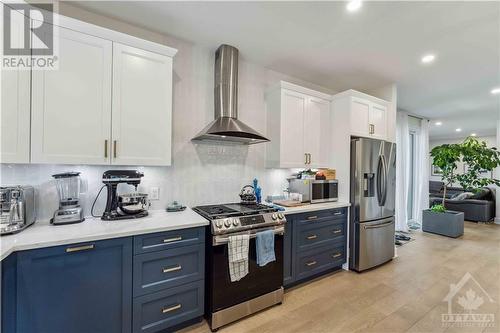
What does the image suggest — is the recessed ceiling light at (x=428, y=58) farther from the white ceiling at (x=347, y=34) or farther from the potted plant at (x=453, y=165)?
the potted plant at (x=453, y=165)

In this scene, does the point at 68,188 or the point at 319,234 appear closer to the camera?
the point at 68,188

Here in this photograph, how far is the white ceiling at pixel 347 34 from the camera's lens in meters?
2.00

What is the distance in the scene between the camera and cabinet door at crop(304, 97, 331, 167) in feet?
10.3

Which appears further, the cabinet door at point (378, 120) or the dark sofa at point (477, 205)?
the dark sofa at point (477, 205)

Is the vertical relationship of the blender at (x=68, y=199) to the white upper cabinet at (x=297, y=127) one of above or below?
below

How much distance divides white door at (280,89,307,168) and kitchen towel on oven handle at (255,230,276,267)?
1.01m

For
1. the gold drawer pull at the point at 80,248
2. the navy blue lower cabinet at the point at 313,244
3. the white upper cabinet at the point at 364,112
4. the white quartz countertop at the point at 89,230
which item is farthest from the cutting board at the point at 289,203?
the gold drawer pull at the point at 80,248

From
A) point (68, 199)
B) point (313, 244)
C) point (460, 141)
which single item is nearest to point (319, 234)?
point (313, 244)

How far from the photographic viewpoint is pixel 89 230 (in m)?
1.64

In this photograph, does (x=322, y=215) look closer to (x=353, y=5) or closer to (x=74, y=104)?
(x=353, y=5)

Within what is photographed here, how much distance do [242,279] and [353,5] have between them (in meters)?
2.62

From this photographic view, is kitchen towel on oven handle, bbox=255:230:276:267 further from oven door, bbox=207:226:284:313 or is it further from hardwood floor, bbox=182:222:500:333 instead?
hardwood floor, bbox=182:222:500:333

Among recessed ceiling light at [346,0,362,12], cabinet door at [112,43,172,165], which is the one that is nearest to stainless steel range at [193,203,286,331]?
cabinet door at [112,43,172,165]

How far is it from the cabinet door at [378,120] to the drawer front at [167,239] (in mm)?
2938
